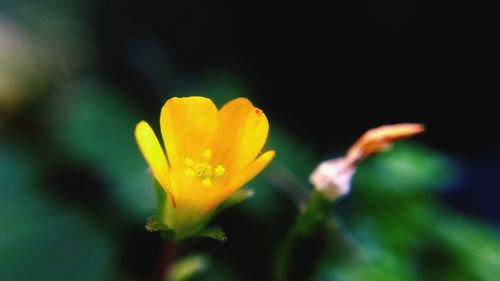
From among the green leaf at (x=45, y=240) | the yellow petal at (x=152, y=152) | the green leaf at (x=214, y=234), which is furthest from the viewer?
the green leaf at (x=45, y=240)

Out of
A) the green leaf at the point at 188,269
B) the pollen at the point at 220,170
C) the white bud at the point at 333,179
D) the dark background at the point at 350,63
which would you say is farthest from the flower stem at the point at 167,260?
the dark background at the point at 350,63

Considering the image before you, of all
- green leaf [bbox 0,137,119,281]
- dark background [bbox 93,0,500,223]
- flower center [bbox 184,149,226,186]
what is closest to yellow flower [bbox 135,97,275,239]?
flower center [bbox 184,149,226,186]

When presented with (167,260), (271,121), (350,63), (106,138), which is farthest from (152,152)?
(350,63)

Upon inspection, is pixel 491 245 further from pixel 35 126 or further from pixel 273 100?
pixel 35 126

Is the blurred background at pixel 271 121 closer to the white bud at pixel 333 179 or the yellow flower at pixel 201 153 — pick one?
the white bud at pixel 333 179

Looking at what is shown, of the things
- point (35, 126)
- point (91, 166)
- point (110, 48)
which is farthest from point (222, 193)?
point (110, 48)

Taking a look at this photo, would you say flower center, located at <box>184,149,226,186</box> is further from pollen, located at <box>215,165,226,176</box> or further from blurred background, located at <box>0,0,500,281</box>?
blurred background, located at <box>0,0,500,281</box>

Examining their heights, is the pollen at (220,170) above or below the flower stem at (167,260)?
above
